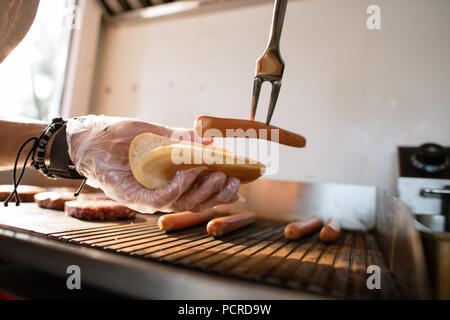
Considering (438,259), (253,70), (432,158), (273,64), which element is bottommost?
(438,259)

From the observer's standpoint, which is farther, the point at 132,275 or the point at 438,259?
the point at 132,275

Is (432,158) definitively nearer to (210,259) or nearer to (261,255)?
(261,255)

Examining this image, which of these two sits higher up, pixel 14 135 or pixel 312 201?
pixel 14 135

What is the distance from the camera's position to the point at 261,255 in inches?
41.8

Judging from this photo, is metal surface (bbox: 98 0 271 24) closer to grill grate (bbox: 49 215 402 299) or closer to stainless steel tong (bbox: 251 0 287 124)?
stainless steel tong (bbox: 251 0 287 124)

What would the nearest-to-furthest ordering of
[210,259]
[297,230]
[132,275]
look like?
[132,275] < [210,259] < [297,230]

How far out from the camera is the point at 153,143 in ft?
3.30

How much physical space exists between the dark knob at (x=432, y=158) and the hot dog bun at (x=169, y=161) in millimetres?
1544

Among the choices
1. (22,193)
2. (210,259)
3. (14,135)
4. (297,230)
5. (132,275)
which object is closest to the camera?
(132,275)

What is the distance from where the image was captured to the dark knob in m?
1.96

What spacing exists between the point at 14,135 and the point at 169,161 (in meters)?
0.84

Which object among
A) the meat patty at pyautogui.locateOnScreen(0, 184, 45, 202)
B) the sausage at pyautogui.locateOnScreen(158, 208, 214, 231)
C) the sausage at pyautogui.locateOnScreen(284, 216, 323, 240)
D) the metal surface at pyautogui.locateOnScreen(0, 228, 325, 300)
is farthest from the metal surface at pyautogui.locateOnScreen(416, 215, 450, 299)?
the meat patty at pyautogui.locateOnScreen(0, 184, 45, 202)

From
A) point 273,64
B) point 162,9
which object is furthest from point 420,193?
point 162,9
